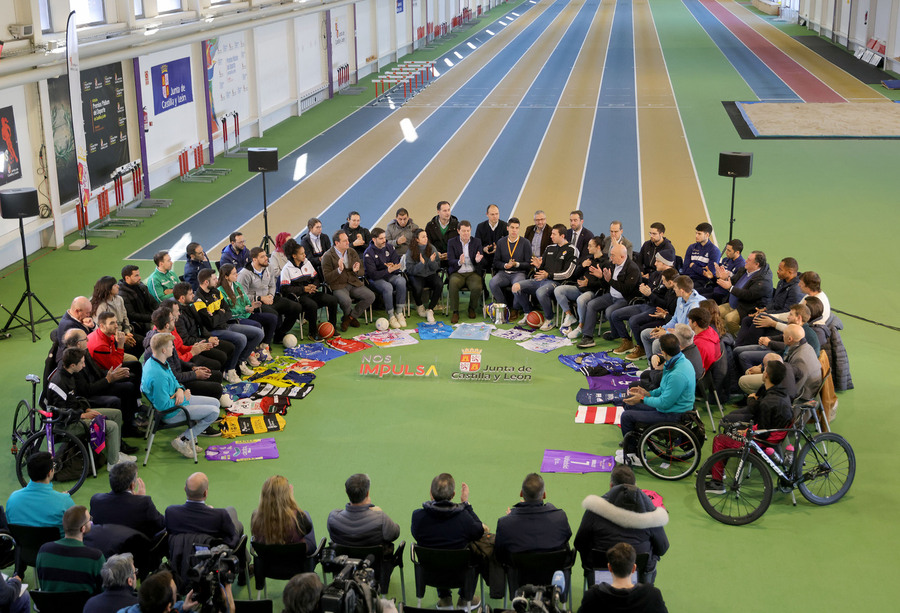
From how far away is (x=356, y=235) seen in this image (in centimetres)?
1231

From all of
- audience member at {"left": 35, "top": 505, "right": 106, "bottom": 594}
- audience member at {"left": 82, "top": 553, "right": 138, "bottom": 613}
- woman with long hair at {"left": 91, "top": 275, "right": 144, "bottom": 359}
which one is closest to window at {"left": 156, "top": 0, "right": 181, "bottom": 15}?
woman with long hair at {"left": 91, "top": 275, "right": 144, "bottom": 359}

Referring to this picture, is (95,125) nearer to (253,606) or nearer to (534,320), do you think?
(534,320)

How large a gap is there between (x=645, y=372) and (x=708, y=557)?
8.66 ft

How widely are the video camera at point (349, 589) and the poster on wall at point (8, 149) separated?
1051cm

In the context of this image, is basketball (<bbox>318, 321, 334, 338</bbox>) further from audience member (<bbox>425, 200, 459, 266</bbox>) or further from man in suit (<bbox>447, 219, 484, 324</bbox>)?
audience member (<bbox>425, 200, 459, 266</bbox>)

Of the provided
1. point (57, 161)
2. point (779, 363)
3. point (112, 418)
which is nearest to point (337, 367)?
point (112, 418)

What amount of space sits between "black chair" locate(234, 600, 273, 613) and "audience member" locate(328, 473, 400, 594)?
0.81m

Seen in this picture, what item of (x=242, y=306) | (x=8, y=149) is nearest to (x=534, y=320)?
(x=242, y=306)

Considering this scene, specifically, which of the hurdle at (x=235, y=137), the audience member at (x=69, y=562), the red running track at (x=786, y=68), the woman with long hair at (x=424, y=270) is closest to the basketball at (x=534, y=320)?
the woman with long hair at (x=424, y=270)

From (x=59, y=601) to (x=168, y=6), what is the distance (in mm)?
15758

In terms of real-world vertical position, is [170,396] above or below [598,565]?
above

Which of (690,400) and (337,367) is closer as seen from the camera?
(690,400)

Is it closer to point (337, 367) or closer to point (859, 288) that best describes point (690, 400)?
point (337, 367)

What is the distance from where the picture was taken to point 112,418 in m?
8.35
